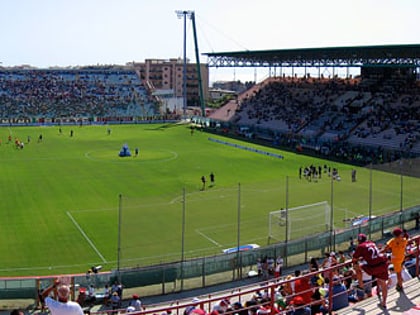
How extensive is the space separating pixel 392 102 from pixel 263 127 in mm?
17888

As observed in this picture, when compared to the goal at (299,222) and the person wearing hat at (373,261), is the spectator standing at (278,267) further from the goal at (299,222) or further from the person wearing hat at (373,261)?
the person wearing hat at (373,261)

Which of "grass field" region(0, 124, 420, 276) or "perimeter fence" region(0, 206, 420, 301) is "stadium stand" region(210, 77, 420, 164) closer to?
"grass field" region(0, 124, 420, 276)

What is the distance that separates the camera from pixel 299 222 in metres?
28.6

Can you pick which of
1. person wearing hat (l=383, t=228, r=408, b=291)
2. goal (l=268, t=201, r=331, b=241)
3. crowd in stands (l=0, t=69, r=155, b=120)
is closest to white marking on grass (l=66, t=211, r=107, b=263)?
goal (l=268, t=201, r=331, b=241)

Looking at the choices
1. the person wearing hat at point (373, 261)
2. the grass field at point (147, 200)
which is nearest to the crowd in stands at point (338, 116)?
the grass field at point (147, 200)

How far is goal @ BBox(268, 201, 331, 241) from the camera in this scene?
27719 mm

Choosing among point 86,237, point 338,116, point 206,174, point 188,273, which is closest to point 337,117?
point 338,116

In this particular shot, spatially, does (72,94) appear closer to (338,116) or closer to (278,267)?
(338,116)

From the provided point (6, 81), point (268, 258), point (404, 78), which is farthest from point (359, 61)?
point (6, 81)

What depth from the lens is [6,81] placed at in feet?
348

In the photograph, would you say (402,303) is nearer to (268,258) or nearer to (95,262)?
(268,258)

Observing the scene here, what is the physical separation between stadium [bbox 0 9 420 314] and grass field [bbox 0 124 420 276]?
0.43 feet

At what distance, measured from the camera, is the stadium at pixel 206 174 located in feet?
80.3

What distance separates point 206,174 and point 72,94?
→ 66196mm
